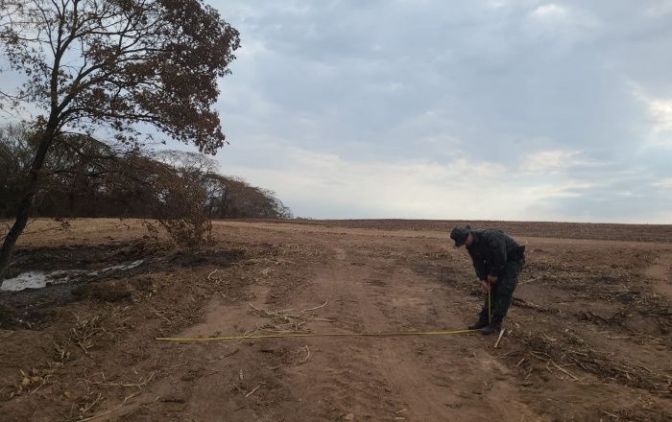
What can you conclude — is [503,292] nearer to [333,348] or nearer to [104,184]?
[333,348]

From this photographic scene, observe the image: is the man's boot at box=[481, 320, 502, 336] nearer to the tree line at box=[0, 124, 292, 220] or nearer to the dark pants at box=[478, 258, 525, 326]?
the dark pants at box=[478, 258, 525, 326]

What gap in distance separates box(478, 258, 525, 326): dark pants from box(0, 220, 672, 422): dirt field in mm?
341

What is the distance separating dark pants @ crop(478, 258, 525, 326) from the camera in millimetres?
7160

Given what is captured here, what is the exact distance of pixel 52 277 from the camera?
42.2 ft

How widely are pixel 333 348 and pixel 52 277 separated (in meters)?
9.62

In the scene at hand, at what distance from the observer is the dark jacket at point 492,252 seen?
7281 mm

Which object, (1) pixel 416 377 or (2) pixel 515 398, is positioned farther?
(1) pixel 416 377

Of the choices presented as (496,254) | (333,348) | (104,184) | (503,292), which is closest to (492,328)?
(503,292)

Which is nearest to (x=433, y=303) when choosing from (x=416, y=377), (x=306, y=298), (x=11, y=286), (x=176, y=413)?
(x=306, y=298)

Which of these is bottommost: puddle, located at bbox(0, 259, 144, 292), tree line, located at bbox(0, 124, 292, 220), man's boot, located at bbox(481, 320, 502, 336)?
puddle, located at bbox(0, 259, 144, 292)

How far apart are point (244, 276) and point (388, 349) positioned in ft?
14.8

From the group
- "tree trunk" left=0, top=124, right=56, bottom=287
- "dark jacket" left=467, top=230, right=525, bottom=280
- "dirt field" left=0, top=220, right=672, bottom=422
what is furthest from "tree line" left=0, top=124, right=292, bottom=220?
"dark jacket" left=467, top=230, right=525, bottom=280

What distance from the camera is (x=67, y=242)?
1706 centimetres

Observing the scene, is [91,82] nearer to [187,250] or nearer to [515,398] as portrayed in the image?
[187,250]
